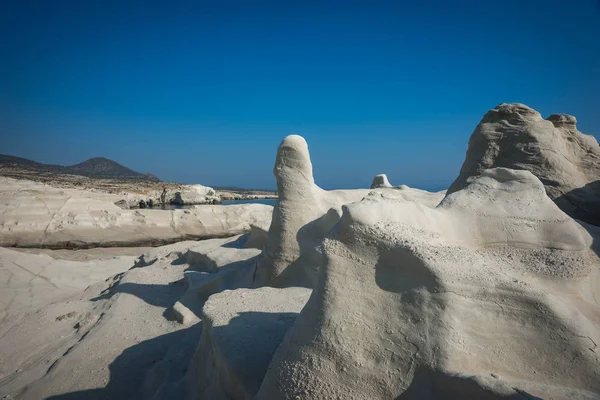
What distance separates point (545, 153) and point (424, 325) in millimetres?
4329

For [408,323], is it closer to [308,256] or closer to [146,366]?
[308,256]

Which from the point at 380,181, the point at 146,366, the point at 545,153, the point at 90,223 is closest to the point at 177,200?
the point at 90,223

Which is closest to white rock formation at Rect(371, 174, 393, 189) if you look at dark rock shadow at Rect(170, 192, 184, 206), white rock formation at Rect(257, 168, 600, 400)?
white rock formation at Rect(257, 168, 600, 400)

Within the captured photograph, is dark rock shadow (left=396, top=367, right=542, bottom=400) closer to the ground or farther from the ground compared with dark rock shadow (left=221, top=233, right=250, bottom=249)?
farther from the ground

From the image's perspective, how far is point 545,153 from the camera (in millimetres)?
4711

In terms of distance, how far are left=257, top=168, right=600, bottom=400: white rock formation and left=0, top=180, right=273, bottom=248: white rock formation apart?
902 cm

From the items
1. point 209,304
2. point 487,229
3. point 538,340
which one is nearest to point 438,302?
point 538,340

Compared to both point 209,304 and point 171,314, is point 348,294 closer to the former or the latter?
point 209,304

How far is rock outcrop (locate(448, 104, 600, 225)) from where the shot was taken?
4.44 meters

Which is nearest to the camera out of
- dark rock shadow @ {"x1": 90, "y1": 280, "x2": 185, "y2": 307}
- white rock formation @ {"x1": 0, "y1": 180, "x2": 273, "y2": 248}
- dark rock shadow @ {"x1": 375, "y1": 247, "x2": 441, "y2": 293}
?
dark rock shadow @ {"x1": 375, "y1": 247, "x2": 441, "y2": 293}

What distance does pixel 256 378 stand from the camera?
2320 mm

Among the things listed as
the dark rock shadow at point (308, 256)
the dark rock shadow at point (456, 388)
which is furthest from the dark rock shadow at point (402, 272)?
the dark rock shadow at point (308, 256)

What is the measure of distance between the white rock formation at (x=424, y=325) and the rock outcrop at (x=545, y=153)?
3.01m

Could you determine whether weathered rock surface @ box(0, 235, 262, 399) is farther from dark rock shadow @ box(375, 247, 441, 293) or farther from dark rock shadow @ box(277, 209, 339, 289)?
dark rock shadow @ box(375, 247, 441, 293)
